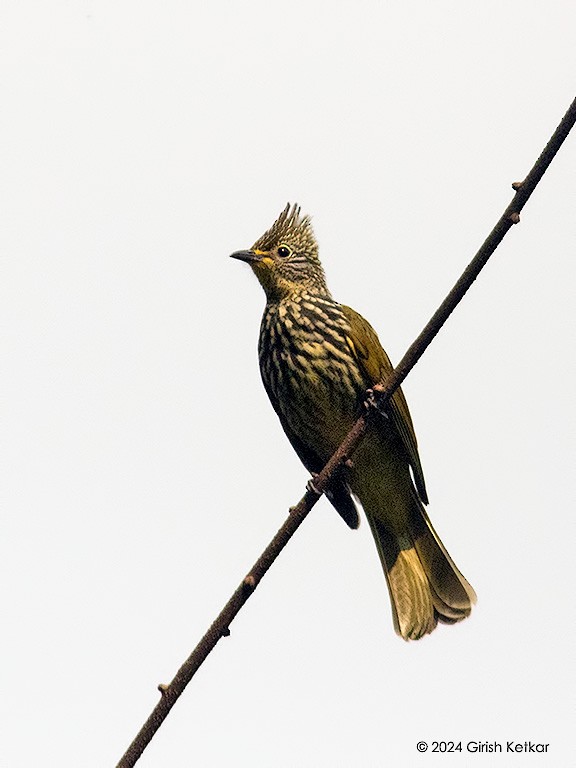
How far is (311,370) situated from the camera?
6.43m

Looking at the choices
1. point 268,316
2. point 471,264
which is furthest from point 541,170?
point 268,316

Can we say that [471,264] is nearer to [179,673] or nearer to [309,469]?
[179,673]

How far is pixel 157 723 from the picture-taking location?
3.40 m

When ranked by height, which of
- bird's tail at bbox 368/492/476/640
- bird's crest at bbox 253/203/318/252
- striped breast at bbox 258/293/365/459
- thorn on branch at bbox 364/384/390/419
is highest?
bird's crest at bbox 253/203/318/252

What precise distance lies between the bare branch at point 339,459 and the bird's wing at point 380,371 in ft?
6.86

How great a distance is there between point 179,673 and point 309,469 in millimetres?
3434

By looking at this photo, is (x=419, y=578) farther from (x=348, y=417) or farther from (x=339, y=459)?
(x=339, y=459)

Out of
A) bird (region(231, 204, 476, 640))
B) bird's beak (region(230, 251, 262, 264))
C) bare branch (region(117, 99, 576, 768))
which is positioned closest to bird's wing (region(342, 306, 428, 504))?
bird (region(231, 204, 476, 640))

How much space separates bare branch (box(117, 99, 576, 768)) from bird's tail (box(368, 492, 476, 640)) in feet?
8.98

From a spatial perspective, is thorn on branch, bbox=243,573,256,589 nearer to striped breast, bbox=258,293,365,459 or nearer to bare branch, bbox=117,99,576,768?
bare branch, bbox=117,99,576,768

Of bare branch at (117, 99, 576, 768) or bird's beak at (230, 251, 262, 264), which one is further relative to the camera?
bird's beak at (230, 251, 262, 264)

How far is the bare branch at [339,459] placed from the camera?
3.45 metres

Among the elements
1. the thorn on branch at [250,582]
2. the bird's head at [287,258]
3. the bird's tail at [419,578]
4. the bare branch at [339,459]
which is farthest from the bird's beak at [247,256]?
the thorn on branch at [250,582]

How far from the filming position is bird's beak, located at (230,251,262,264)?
6.92 meters
